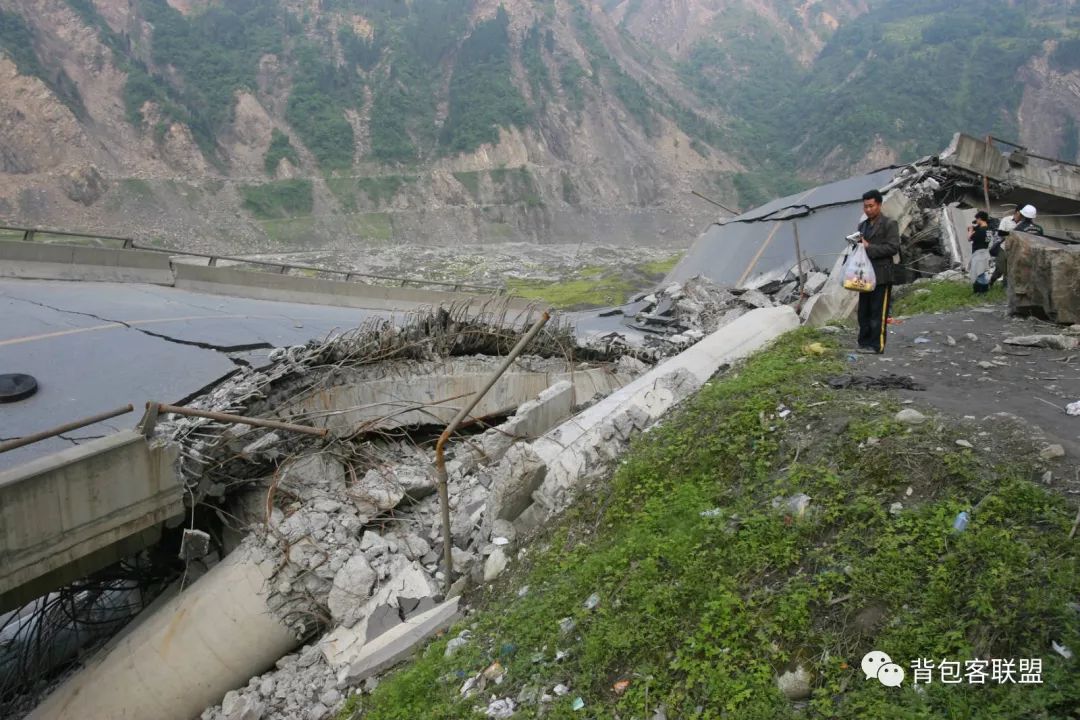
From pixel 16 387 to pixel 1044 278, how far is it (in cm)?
897

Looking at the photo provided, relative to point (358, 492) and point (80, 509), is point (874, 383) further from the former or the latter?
point (80, 509)

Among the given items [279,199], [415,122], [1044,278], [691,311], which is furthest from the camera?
[415,122]

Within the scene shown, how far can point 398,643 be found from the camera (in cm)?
446

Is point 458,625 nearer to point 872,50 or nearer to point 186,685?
point 186,685

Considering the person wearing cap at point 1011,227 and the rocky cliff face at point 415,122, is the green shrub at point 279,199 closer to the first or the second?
the rocky cliff face at point 415,122

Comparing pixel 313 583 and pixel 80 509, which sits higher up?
pixel 80 509

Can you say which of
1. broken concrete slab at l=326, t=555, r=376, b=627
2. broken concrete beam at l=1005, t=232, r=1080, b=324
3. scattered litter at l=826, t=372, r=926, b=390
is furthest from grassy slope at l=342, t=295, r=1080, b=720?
broken concrete beam at l=1005, t=232, r=1080, b=324

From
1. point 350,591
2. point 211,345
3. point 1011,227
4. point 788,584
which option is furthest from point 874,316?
point 211,345

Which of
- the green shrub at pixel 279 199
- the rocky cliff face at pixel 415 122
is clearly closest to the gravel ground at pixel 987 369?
the rocky cliff face at pixel 415 122

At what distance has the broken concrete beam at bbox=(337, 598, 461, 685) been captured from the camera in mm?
A: 4438

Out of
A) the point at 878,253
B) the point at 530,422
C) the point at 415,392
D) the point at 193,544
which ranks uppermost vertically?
the point at 878,253

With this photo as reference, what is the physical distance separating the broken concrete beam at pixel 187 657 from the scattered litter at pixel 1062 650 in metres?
4.51

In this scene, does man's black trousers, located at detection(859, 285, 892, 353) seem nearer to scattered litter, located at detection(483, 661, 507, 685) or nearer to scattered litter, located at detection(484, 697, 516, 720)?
scattered litter, located at detection(483, 661, 507, 685)

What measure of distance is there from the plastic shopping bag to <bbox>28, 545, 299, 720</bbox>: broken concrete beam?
193 inches
